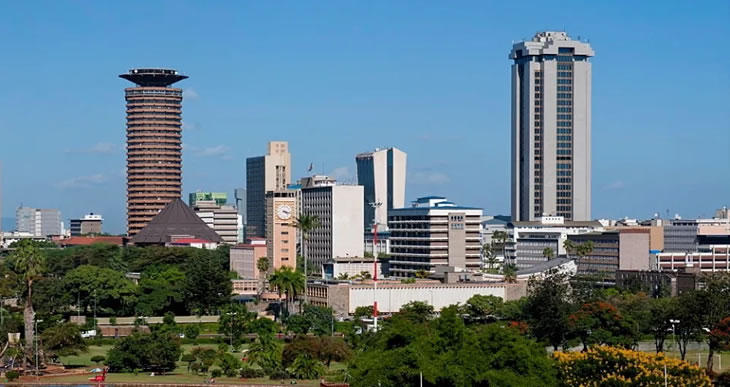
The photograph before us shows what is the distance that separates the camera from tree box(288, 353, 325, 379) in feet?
260

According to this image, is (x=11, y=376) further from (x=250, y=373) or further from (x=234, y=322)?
(x=234, y=322)

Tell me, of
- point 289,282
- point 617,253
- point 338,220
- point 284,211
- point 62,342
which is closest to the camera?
point 62,342

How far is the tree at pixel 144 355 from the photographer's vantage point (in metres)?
82.6

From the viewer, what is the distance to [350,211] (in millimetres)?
190000

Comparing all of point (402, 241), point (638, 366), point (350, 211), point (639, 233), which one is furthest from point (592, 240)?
point (638, 366)

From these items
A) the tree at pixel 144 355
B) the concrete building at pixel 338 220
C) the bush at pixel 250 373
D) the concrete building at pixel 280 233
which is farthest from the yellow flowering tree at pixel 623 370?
the concrete building at pixel 338 220

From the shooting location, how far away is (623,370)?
61.7 meters

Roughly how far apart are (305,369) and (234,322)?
29205 mm

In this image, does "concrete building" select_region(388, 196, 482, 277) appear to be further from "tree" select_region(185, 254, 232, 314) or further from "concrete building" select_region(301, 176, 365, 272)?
"tree" select_region(185, 254, 232, 314)

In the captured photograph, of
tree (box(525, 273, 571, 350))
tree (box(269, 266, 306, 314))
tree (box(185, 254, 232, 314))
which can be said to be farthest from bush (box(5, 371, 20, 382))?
tree (box(269, 266, 306, 314))

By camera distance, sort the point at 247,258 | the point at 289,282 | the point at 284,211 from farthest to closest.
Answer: the point at 247,258 → the point at 284,211 → the point at 289,282

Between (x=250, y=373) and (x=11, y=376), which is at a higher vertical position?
(x=250, y=373)

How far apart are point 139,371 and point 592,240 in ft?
313

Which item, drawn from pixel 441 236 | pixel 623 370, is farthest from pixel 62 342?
pixel 441 236
